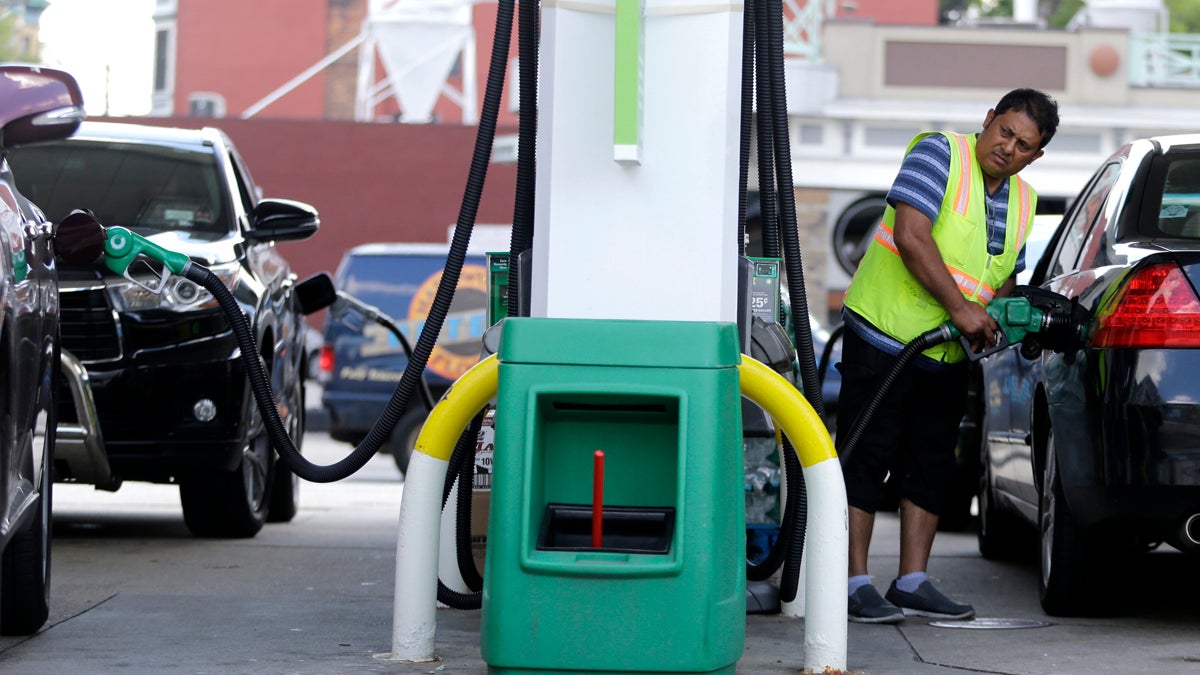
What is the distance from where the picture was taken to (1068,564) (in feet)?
20.3

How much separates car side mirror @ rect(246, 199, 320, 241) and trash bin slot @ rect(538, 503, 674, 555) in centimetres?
460

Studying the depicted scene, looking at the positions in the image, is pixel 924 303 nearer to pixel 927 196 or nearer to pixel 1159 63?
pixel 927 196

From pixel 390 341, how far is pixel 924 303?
8850 millimetres

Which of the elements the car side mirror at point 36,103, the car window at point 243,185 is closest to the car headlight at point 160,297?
the car window at point 243,185

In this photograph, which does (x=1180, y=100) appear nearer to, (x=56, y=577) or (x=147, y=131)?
(x=147, y=131)

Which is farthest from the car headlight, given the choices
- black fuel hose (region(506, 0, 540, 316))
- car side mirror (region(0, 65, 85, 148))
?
black fuel hose (region(506, 0, 540, 316))

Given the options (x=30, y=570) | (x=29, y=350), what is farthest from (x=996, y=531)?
(x=29, y=350)

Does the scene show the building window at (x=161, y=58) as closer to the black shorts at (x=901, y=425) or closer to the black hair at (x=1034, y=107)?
the black shorts at (x=901, y=425)

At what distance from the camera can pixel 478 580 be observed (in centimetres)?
555

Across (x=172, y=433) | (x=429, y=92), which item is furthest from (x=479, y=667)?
(x=429, y=92)

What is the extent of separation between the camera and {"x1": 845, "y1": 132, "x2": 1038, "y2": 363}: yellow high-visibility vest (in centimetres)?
628

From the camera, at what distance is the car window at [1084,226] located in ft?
21.3

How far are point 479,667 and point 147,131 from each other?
496 cm

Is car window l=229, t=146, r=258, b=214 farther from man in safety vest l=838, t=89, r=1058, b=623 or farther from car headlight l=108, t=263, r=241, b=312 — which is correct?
man in safety vest l=838, t=89, r=1058, b=623
